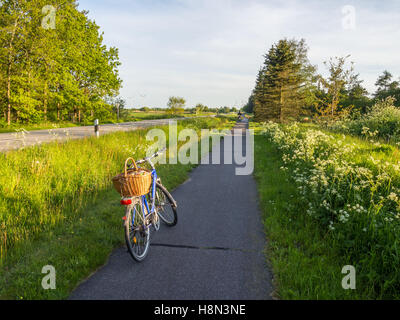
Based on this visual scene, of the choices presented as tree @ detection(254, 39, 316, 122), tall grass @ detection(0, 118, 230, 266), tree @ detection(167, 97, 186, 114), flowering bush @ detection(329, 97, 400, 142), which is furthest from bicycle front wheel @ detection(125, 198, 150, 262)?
tree @ detection(167, 97, 186, 114)

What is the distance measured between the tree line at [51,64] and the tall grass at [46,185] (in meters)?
14.9

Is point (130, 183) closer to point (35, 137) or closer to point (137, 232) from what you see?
point (137, 232)

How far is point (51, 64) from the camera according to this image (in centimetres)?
2036

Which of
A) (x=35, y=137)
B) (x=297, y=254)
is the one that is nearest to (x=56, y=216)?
(x=297, y=254)

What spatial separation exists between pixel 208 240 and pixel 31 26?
2213 cm

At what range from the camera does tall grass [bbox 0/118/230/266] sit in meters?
4.02

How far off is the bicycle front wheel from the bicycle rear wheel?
2.23 feet

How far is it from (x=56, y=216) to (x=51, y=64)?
2113 cm

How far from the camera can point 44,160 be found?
6.17m

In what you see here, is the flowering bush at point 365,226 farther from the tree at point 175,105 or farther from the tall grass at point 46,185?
the tree at point 175,105

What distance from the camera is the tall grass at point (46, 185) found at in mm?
4016

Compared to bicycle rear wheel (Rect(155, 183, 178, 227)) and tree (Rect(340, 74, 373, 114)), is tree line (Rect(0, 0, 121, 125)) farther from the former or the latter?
tree (Rect(340, 74, 373, 114))

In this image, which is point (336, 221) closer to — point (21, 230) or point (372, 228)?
point (372, 228)

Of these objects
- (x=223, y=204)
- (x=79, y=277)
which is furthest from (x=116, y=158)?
(x=79, y=277)
